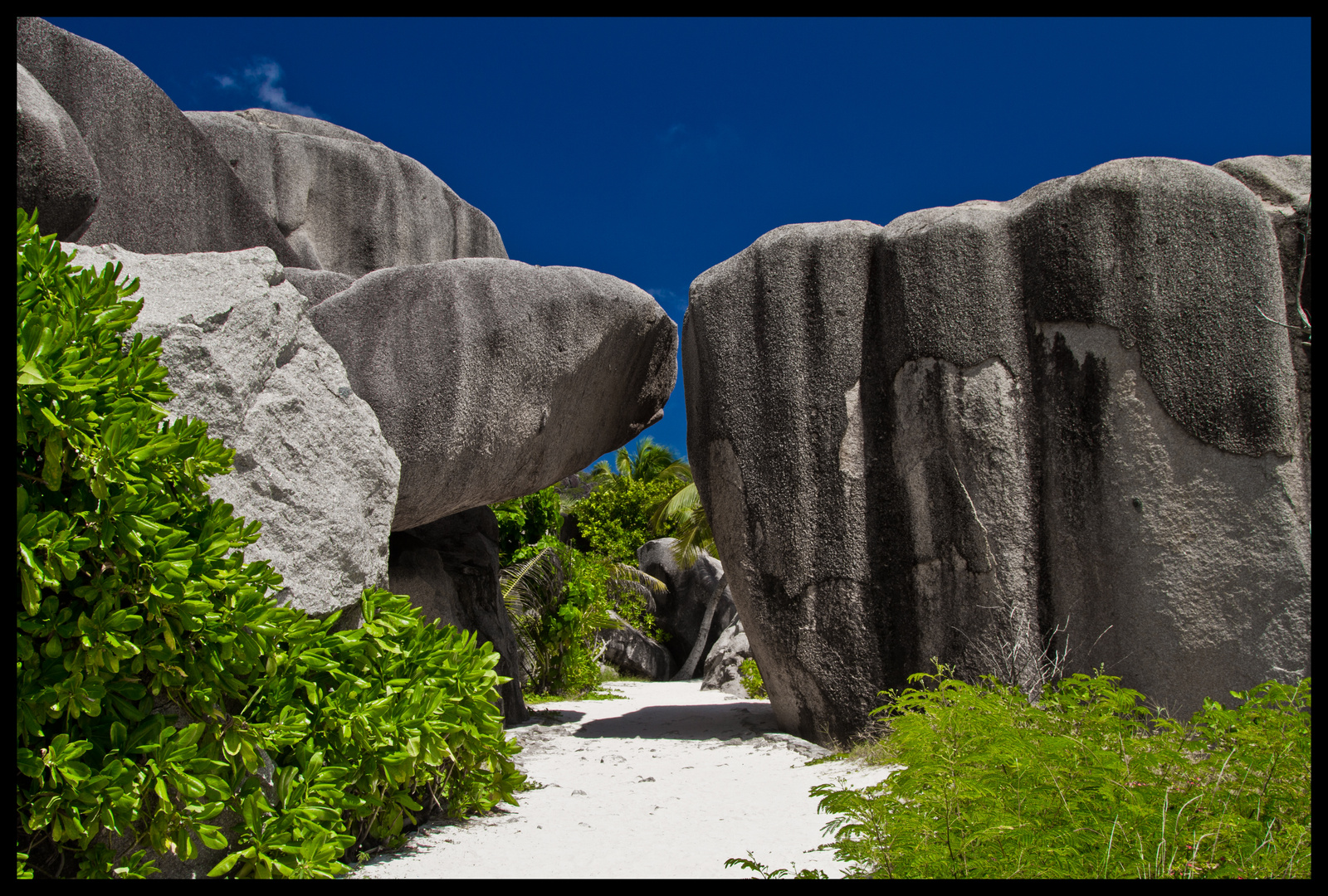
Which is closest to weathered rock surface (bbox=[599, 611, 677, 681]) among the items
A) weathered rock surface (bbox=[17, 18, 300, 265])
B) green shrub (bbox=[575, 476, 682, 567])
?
green shrub (bbox=[575, 476, 682, 567])

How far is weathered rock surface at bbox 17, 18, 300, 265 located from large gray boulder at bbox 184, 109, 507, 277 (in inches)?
101

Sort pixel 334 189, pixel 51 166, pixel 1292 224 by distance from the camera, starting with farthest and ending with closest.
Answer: pixel 334 189, pixel 1292 224, pixel 51 166

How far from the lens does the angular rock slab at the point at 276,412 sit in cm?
348

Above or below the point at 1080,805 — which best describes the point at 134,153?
above

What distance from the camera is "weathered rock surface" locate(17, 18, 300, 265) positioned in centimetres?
607

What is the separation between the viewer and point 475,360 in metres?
6.04

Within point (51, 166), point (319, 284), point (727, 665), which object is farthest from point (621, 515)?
point (51, 166)

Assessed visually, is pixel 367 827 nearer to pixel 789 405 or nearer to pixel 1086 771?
pixel 1086 771

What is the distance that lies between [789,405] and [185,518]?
14.1 feet

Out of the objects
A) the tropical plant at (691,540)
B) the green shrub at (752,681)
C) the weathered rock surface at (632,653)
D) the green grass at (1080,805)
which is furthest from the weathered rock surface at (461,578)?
the weathered rock surface at (632,653)

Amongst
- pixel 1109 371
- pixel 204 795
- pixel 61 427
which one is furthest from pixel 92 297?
pixel 1109 371

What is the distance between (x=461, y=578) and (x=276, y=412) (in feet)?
13.3

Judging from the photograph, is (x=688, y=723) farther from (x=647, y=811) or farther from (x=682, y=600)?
(x=682, y=600)

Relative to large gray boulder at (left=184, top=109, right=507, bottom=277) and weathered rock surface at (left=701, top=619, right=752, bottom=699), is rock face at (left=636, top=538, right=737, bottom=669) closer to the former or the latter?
weathered rock surface at (left=701, top=619, right=752, bottom=699)
